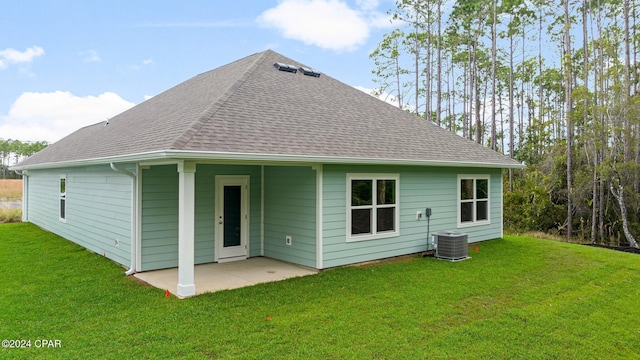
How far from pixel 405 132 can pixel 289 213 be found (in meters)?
3.93

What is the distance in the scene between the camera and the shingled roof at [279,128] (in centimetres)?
648

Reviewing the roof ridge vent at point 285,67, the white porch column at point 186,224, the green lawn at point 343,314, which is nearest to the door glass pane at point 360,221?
the green lawn at point 343,314

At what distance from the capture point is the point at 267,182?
877 cm

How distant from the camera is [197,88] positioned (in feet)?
34.7

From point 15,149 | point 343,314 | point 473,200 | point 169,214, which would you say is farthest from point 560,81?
point 15,149

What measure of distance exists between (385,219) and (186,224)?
4309 mm

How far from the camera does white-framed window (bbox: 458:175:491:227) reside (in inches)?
408

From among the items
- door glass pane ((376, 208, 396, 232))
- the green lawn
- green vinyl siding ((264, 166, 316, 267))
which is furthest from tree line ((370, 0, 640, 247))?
green vinyl siding ((264, 166, 316, 267))

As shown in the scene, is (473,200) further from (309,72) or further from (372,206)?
(309,72)

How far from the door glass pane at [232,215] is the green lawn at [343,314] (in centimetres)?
208

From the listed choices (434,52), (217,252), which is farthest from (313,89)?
(434,52)

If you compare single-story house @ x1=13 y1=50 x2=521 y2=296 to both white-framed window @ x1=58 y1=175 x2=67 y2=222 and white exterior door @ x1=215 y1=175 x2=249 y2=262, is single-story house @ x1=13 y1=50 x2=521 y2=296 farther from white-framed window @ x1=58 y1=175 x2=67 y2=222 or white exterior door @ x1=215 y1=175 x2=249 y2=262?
white-framed window @ x1=58 y1=175 x2=67 y2=222

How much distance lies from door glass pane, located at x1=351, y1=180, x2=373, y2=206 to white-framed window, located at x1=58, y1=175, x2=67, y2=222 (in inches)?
322

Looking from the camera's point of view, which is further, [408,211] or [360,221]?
[408,211]
